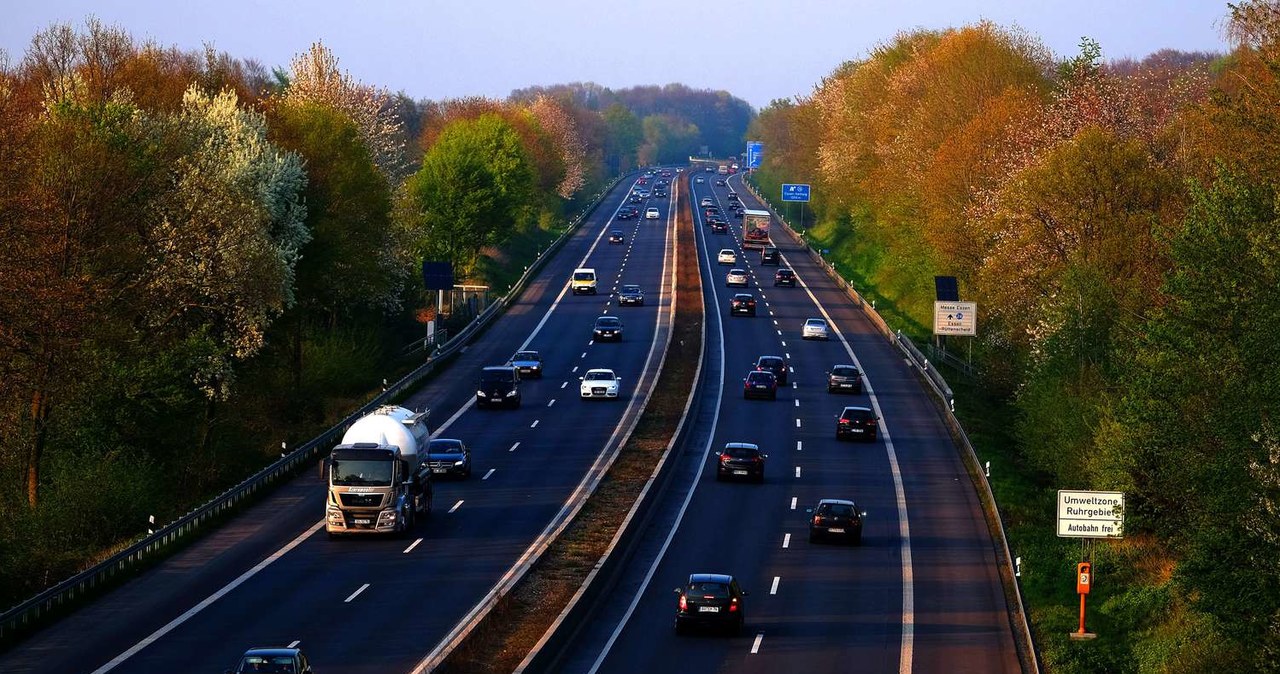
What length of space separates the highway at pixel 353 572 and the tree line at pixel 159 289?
16.8 ft

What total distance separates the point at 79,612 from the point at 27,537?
9.40 m

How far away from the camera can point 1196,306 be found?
129ft

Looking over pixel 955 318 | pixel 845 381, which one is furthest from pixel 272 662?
pixel 955 318

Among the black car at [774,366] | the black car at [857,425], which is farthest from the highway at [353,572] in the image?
the black car at [857,425]

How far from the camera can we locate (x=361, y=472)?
145 ft

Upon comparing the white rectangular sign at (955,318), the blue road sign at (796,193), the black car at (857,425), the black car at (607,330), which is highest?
the blue road sign at (796,193)

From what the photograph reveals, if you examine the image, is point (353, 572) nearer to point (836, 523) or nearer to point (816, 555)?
point (816, 555)

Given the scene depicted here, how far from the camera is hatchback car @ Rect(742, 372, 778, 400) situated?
7456cm

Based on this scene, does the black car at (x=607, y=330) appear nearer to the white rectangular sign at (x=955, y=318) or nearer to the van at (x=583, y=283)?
the white rectangular sign at (x=955, y=318)

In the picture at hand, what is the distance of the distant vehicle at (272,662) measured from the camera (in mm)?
26844

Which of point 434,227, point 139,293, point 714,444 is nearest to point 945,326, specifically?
point 714,444

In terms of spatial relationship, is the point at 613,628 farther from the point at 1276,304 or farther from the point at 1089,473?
the point at 1089,473

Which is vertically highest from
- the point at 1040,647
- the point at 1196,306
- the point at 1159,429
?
the point at 1196,306

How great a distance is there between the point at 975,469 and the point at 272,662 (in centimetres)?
3753
